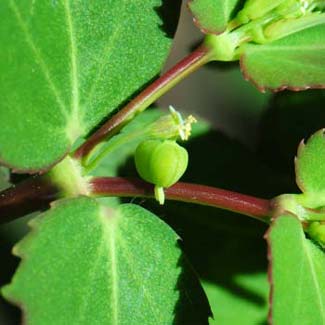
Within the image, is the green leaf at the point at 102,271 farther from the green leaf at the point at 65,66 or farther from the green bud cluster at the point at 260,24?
the green bud cluster at the point at 260,24

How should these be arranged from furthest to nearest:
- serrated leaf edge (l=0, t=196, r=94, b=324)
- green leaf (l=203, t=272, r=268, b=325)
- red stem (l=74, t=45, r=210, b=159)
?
Result: green leaf (l=203, t=272, r=268, b=325) < red stem (l=74, t=45, r=210, b=159) < serrated leaf edge (l=0, t=196, r=94, b=324)

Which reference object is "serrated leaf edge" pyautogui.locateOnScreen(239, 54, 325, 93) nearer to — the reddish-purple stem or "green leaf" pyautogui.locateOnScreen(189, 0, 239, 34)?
"green leaf" pyautogui.locateOnScreen(189, 0, 239, 34)

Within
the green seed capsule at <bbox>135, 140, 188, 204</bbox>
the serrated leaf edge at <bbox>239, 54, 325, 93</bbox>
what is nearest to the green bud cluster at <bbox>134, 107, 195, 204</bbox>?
the green seed capsule at <bbox>135, 140, 188, 204</bbox>

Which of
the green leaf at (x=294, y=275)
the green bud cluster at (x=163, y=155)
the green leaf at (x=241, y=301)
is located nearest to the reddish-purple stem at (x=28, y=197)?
the green bud cluster at (x=163, y=155)

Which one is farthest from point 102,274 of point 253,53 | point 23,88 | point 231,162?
point 231,162

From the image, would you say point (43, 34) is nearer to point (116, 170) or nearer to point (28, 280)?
point (28, 280)

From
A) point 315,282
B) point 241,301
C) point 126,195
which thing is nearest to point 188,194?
point 126,195
